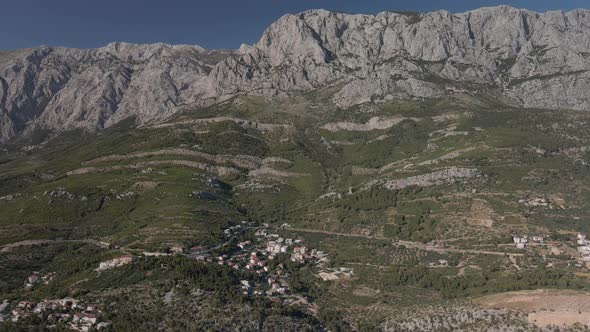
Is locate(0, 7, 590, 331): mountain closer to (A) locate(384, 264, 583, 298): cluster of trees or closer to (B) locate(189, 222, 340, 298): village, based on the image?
(A) locate(384, 264, 583, 298): cluster of trees

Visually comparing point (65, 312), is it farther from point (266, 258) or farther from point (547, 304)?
point (547, 304)

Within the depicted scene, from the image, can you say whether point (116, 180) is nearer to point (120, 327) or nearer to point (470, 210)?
point (120, 327)

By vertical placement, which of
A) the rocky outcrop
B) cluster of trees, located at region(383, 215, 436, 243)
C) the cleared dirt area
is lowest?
the cleared dirt area

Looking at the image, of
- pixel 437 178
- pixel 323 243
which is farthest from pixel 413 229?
pixel 437 178

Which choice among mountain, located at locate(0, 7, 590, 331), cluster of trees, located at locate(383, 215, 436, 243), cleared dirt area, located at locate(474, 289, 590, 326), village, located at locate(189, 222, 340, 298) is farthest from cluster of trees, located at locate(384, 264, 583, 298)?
cluster of trees, located at locate(383, 215, 436, 243)

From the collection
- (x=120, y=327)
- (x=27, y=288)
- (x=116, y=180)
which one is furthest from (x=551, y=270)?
(x=116, y=180)

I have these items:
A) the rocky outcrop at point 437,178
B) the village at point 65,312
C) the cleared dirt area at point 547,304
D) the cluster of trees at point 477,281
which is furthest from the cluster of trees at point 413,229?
the village at point 65,312

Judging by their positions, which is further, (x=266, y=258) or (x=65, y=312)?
(x=266, y=258)
